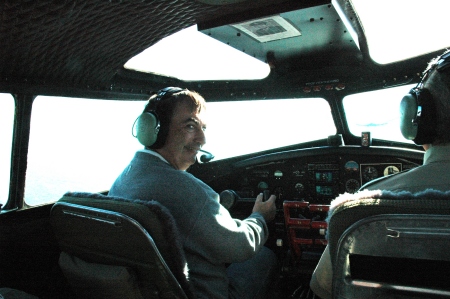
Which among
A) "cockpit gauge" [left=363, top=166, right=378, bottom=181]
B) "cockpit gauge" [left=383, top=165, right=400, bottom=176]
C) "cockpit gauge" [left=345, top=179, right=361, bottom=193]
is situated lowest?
"cockpit gauge" [left=345, top=179, right=361, bottom=193]

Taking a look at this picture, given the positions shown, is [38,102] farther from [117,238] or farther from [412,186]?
[412,186]

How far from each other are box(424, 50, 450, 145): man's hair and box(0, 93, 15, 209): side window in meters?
2.37

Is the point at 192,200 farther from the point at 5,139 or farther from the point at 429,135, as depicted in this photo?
the point at 5,139

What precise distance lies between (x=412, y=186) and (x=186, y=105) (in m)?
1.21

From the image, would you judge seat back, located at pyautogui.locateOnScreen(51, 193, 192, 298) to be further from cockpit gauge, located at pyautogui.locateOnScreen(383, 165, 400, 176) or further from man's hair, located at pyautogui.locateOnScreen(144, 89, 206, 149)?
cockpit gauge, located at pyautogui.locateOnScreen(383, 165, 400, 176)

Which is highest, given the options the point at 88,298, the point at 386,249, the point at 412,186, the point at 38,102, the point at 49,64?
the point at 49,64

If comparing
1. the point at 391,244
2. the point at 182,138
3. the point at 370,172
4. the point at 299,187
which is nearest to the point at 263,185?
the point at 299,187

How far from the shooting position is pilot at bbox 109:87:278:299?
1.54 metres

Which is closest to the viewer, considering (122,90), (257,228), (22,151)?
(257,228)

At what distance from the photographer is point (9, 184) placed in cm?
250

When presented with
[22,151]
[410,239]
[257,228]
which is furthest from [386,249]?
[22,151]

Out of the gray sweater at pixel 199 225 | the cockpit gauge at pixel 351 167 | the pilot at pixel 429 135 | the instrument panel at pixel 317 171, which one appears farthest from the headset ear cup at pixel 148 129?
the cockpit gauge at pixel 351 167

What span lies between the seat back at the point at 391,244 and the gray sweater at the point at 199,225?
58cm

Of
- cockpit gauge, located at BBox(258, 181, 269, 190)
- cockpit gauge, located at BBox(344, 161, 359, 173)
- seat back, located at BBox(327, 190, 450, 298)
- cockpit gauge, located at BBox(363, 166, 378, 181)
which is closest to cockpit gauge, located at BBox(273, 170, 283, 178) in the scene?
cockpit gauge, located at BBox(258, 181, 269, 190)
